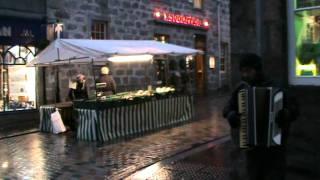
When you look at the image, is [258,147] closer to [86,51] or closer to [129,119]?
[129,119]

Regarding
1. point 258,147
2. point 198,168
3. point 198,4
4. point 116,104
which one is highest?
point 198,4

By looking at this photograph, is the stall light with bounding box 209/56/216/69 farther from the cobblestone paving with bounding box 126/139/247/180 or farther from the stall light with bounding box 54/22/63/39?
the cobblestone paving with bounding box 126/139/247/180

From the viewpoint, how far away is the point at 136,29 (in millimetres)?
21406

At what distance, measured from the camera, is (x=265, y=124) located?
4977mm

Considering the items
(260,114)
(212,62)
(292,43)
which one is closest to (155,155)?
(292,43)

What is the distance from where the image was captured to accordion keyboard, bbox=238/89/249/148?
16.4ft

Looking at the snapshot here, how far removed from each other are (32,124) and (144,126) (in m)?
4.00

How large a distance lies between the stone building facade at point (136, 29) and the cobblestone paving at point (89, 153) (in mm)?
5331

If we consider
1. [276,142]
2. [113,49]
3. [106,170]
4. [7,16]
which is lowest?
[106,170]

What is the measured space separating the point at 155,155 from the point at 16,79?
26.2 ft

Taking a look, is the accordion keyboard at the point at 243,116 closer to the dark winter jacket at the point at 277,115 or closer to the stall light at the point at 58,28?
the dark winter jacket at the point at 277,115

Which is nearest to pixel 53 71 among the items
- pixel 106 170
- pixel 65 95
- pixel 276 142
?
pixel 65 95

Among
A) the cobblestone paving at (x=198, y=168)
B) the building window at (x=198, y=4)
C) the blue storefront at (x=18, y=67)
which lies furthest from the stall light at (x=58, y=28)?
the building window at (x=198, y=4)

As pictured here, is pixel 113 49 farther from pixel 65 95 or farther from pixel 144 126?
pixel 65 95
